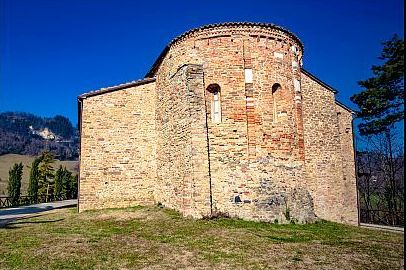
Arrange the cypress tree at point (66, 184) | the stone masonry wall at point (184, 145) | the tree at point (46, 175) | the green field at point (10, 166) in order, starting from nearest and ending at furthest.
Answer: the stone masonry wall at point (184, 145)
the tree at point (46, 175)
the cypress tree at point (66, 184)
the green field at point (10, 166)

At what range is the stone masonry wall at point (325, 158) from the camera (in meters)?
16.0

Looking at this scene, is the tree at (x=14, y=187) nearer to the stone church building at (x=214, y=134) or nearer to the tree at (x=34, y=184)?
the tree at (x=34, y=184)

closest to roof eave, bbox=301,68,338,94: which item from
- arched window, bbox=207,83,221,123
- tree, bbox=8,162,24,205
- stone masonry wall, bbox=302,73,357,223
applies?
stone masonry wall, bbox=302,73,357,223

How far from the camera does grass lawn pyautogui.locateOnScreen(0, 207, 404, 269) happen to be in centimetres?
716

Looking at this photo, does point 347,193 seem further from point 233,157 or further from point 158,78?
point 158,78

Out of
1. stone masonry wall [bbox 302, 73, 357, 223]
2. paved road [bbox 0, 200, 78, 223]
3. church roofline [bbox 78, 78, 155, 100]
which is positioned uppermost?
church roofline [bbox 78, 78, 155, 100]

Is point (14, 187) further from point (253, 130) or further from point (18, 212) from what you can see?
point (253, 130)

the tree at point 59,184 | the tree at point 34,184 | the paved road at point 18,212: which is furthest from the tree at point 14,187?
the paved road at point 18,212

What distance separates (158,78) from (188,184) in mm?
6422

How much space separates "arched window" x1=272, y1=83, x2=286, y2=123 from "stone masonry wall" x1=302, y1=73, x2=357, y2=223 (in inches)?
139

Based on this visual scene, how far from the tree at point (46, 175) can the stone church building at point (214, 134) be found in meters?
23.4

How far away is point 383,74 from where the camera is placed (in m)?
19.2

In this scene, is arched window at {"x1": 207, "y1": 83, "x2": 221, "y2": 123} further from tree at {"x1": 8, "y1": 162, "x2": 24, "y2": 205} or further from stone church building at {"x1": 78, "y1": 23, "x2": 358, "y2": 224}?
tree at {"x1": 8, "y1": 162, "x2": 24, "y2": 205}

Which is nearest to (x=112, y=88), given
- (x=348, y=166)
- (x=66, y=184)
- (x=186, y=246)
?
(x=186, y=246)
